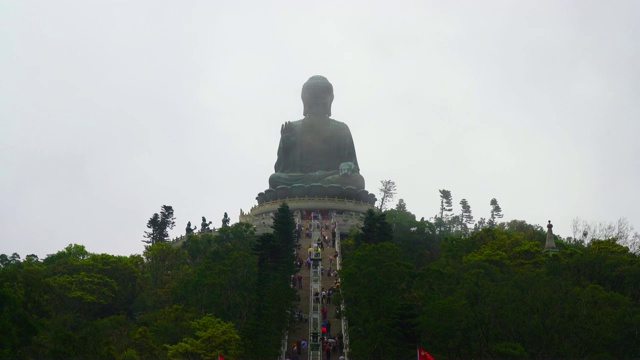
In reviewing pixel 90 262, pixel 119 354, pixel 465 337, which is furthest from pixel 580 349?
pixel 90 262

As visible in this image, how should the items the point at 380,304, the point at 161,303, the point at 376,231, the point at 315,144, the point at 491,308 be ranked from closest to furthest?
the point at 491,308, the point at 380,304, the point at 161,303, the point at 376,231, the point at 315,144

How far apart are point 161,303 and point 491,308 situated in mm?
13694

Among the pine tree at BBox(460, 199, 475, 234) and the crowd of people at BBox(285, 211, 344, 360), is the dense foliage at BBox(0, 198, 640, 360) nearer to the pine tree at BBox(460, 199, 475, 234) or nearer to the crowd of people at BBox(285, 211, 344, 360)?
the crowd of people at BBox(285, 211, 344, 360)

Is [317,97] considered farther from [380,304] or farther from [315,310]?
[380,304]

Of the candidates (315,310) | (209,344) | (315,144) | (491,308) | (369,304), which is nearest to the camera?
(491,308)

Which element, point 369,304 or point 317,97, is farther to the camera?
point 317,97

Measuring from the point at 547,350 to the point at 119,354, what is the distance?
11776 mm

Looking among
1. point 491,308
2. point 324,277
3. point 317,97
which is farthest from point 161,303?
point 317,97

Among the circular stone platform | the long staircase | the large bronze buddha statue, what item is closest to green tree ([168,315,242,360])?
the long staircase

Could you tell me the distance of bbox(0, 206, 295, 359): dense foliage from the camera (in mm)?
20734

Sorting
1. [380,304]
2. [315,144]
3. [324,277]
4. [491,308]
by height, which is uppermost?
[315,144]

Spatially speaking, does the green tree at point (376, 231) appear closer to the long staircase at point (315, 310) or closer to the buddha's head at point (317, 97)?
the long staircase at point (315, 310)

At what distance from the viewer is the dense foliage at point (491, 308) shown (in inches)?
785

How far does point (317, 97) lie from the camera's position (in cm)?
5194
